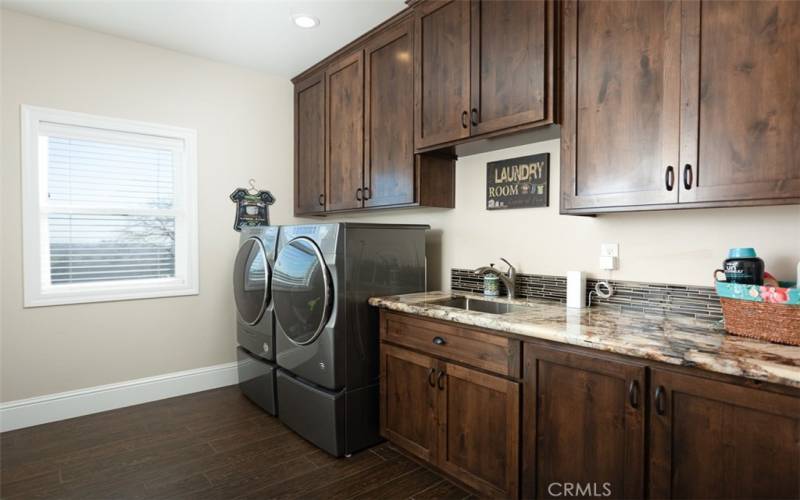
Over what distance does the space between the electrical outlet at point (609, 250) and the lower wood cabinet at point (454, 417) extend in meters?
0.84

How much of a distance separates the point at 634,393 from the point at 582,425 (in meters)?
0.25

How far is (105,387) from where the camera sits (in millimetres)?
3086

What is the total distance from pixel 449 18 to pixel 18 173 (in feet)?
9.24

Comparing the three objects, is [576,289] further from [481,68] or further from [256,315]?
[256,315]

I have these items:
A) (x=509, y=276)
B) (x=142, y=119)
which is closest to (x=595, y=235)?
(x=509, y=276)

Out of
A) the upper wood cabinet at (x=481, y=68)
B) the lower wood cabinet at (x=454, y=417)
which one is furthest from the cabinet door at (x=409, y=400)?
the upper wood cabinet at (x=481, y=68)

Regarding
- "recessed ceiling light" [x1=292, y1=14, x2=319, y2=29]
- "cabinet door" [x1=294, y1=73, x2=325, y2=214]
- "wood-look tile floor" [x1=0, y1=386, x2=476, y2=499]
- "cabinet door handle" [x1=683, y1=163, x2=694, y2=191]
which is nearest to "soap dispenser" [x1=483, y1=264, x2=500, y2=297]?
"wood-look tile floor" [x1=0, y1=386, x2=476, y2=499]

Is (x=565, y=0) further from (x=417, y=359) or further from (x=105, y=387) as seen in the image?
(x=105, y=387)

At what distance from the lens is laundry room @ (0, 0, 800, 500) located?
1435 mm

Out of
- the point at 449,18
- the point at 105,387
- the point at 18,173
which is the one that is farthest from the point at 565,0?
the point at 105,387

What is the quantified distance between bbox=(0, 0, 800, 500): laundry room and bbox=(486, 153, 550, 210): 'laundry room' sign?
0.06 feet

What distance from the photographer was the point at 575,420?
1582mm

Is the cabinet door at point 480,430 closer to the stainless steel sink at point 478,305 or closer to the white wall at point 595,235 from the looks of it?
the stainless steel sink at point 478,305

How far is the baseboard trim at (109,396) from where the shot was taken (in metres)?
2.78
